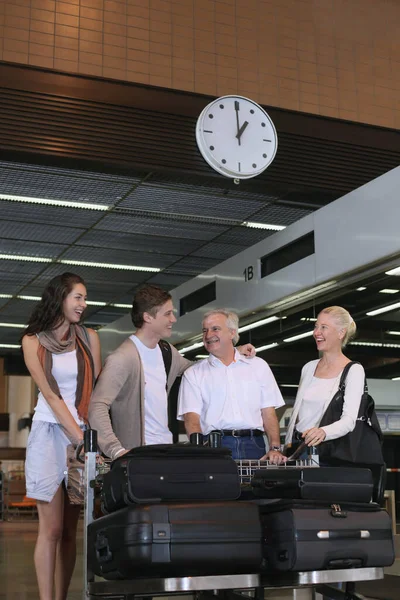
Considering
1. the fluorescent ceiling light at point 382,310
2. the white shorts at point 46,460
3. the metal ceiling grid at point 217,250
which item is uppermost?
the metal ceiling grid at point 217,250

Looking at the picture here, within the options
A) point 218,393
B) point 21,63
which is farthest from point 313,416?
point 21,63

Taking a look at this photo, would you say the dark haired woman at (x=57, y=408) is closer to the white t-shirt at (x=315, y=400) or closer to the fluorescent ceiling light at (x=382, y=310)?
the white t-shirt at (x=315, y=400)

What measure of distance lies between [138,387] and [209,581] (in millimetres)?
1186

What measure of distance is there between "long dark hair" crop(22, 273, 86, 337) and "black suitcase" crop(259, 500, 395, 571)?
4.52 feet

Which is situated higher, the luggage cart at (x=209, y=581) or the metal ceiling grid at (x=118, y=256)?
the metal ceiling grid at (x=118, y=256)

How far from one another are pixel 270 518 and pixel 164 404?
105cm

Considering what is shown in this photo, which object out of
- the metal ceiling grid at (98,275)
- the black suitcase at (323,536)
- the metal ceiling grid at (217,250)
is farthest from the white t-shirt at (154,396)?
the metal ceiling grid at (98,275)

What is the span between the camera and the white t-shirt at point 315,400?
4258mm

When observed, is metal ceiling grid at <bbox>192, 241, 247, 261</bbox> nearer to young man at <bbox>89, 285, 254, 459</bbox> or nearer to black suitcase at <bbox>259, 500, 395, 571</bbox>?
young man at <bbox>89, 285, 254, 459</bbox>

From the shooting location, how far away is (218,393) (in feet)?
14.4

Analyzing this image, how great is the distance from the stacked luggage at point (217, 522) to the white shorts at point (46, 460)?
0.53 meters

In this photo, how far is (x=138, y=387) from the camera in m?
4.05

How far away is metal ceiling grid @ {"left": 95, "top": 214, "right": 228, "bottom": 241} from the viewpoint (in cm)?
880

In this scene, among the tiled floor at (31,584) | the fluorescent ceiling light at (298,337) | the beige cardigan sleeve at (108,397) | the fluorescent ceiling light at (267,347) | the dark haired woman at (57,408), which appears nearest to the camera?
the beige cardigan sleeve at (108,397)
